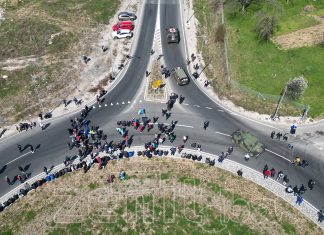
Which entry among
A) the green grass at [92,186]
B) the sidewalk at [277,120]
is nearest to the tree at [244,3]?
the sidewalk at [277,120]

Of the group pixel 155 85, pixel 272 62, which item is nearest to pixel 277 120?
pixel 272 62

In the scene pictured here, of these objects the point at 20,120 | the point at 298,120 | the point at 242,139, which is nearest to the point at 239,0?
the point at 298,120

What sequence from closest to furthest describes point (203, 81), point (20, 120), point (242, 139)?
point (242, 139) < point (20, 120) < point (203, 81)

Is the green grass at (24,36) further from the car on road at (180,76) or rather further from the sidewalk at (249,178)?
the sidewalk at (249,178)

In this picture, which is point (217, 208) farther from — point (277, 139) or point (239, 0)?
point (239, 0)

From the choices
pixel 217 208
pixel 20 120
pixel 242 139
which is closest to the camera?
pixel 217 208

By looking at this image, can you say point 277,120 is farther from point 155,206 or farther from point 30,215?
point 30,215

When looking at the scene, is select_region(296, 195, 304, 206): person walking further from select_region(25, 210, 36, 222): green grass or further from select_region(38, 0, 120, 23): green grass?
select_region(38, 0, 120, 23): green grass

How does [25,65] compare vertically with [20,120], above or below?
above
